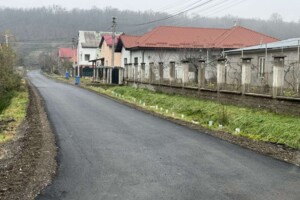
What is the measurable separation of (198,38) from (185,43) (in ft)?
7.31

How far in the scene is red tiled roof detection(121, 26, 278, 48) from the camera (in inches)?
1563

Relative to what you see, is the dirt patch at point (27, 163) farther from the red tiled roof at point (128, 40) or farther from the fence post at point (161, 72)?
the red tiled roof at point (128, 40)

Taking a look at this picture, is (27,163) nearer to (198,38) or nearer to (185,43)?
(185,43)

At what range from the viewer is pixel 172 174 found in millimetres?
7211

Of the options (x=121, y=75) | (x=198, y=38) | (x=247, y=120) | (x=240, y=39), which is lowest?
(x=247, y=120)

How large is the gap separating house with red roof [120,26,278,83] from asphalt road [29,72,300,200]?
25.7 m

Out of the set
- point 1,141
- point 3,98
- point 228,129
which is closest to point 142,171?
point 1,141

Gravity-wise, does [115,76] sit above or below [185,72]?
below

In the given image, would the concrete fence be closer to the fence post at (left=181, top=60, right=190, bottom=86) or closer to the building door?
the fence post at (left=181, top=60, right=190, bottom=86)

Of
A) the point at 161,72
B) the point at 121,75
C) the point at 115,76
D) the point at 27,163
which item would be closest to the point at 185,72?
the point at 161,72

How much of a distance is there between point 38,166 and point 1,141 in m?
3.75

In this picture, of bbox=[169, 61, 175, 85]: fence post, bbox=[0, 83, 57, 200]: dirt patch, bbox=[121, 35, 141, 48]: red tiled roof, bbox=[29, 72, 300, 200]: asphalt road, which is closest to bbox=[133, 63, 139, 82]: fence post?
bbox=[169, 61, 175, 85]: fence post

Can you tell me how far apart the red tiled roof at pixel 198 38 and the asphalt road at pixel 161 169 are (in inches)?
1106

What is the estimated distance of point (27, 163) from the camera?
26.0ft
